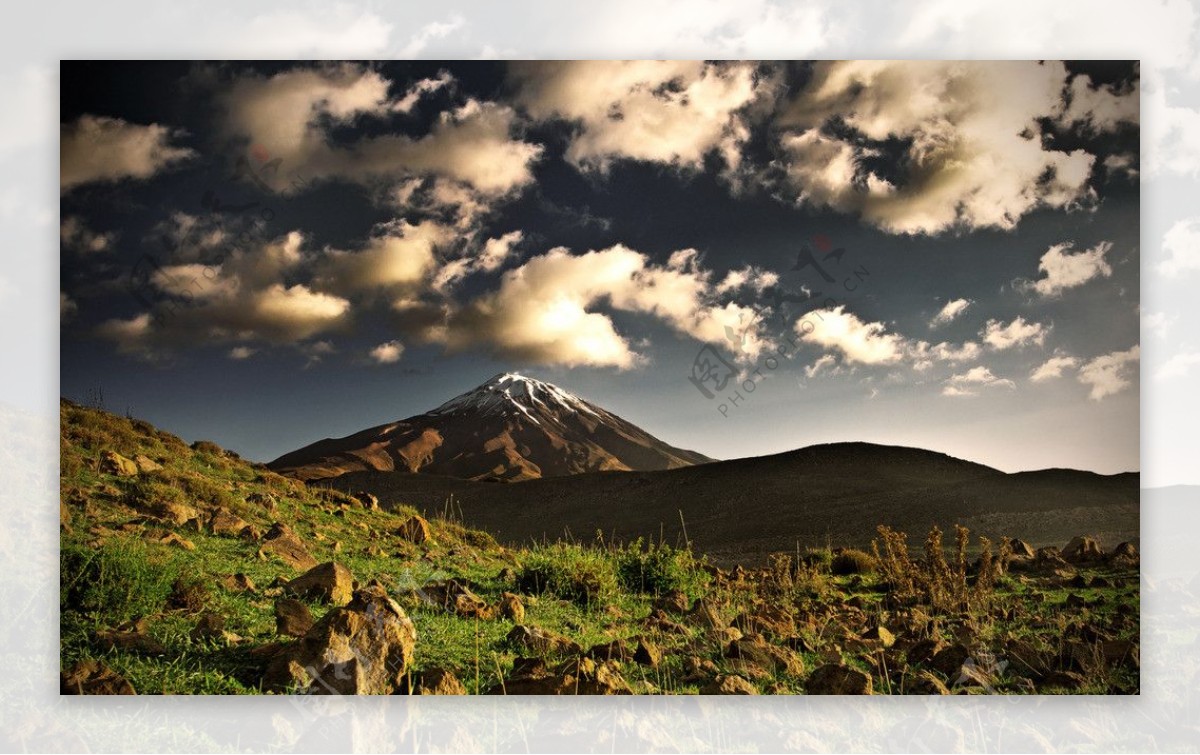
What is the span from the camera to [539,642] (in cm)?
588

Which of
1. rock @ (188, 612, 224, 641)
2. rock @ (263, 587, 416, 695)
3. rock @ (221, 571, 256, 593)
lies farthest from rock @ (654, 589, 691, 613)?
rock @ (188, 612, 224, 641)

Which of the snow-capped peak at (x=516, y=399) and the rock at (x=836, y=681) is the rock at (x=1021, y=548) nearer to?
the rock at (x=836, y=681)

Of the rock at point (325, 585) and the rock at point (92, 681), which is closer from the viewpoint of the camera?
the rock at point (92, 681)

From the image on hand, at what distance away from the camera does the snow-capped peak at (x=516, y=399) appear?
692cm

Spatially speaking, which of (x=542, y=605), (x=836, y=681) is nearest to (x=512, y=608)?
(x=542, y=605)

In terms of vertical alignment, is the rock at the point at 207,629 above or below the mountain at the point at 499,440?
below

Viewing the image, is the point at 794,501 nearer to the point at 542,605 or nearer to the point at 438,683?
the point at 542,605

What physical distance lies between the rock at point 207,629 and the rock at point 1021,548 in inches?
229

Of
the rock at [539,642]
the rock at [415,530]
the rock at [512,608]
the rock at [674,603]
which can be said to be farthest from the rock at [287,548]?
the rock at [674,603]

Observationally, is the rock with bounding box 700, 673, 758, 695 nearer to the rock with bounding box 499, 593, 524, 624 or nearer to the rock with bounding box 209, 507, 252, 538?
the rock with bounding box 499, 593, 524, 624

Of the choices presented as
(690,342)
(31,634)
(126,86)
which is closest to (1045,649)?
(690,342)

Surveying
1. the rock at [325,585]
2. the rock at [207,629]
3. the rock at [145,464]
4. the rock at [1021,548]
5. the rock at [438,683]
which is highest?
the rock at [145,464]

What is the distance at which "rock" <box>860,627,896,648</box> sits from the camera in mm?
6180

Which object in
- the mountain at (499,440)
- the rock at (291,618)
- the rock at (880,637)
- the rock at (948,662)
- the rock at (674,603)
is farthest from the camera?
the mountain at (499,440)
